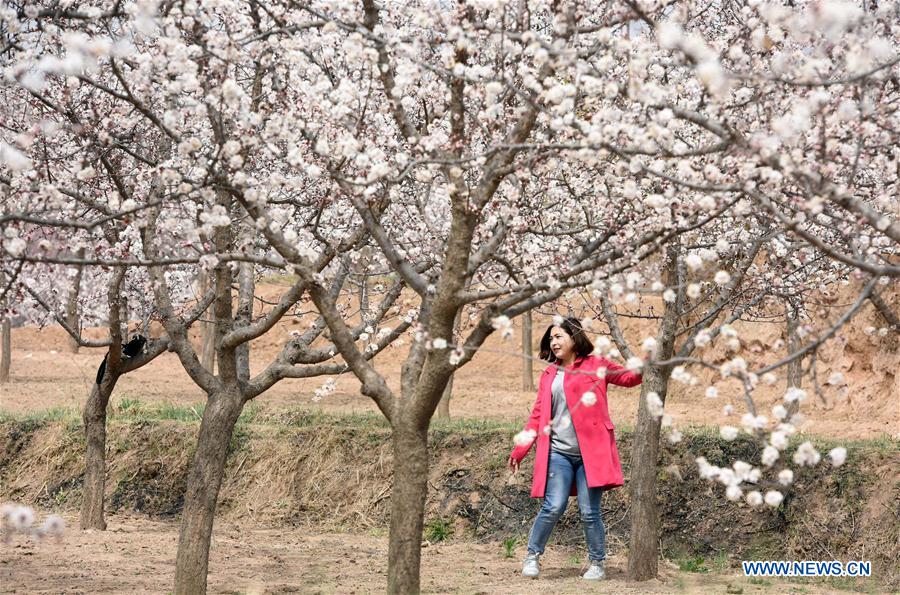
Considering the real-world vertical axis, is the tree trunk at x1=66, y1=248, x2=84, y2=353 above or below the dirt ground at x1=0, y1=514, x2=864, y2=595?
above

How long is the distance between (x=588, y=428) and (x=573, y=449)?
0.23 meters

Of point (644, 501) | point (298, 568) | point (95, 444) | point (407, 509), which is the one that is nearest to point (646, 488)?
point (644, 501)

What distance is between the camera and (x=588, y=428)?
25.6ft

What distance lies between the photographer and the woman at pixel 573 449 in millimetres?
7758

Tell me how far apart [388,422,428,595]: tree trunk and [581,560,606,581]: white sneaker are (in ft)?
8.38

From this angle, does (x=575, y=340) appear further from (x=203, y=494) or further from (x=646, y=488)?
→ (x=203, y=494)

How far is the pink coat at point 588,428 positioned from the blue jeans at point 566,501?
76mm

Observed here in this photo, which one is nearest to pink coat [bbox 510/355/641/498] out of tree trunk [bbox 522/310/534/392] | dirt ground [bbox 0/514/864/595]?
dirt ground [bbox 0/514/864/595]

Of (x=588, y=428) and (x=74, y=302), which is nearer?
(x=588, y=428)

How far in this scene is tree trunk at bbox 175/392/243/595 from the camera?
264 inches

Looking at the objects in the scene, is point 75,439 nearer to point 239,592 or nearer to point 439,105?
point 239,592

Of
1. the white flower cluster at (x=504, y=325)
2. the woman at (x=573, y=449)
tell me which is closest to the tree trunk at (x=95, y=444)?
the woman at (x=573, y=449)

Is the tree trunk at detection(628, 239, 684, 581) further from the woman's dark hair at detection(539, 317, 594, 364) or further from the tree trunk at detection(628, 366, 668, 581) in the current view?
the woman's dark hair at detection(539, 317, 594, 364)

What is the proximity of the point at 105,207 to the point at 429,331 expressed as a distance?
236 cm
